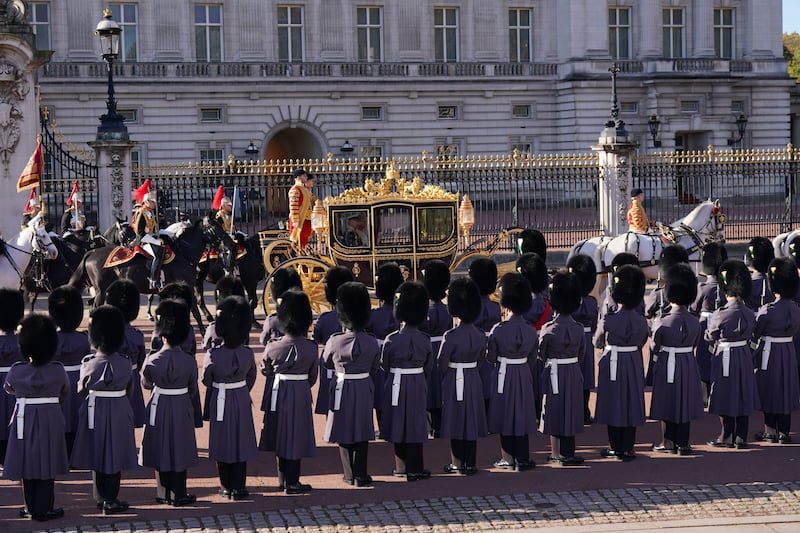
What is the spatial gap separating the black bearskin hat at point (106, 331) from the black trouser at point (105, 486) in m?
0.80

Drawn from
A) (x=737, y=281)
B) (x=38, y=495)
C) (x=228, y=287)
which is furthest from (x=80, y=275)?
(x=737, y=281)

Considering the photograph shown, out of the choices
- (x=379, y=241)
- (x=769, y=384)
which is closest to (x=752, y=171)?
(x=379, y=241)

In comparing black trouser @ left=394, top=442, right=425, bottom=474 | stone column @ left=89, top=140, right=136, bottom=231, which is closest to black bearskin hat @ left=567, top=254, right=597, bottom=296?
black trouser @ left=394, top=442, right=425, bottom=474

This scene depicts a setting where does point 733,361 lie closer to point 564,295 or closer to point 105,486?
point 564,295

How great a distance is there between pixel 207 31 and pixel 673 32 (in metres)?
15.4

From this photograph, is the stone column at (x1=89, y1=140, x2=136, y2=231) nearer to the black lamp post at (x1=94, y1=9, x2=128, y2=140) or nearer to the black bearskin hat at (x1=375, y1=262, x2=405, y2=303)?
the black lamp post at (x1=94, y1=9, x2=128, y2=140)

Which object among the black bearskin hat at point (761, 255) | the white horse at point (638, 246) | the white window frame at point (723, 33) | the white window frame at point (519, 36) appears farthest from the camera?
the white window frame at point (723, 33)

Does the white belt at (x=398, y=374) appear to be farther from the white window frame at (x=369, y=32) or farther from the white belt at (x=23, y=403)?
the white window frame at (x=369, y=32)

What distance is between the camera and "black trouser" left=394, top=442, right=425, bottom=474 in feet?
29.8

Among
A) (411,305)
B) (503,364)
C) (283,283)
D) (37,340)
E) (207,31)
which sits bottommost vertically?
(503,364)

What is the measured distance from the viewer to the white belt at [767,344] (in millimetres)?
10023

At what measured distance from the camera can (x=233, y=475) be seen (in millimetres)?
8664

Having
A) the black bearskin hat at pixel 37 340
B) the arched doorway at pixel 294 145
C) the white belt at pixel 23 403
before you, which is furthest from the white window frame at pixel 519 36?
the white belt at pixel 23 403

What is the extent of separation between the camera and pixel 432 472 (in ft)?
30.7
